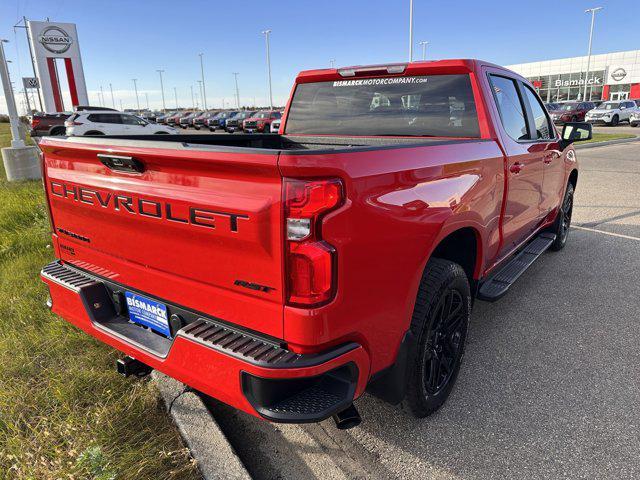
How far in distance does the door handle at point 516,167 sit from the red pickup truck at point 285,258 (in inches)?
2.3

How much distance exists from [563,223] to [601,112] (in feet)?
106

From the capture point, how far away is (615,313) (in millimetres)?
4062

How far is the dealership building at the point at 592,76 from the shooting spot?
60250 mm

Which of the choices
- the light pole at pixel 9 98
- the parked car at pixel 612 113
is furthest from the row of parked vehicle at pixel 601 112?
the light pole at pixel 9 98

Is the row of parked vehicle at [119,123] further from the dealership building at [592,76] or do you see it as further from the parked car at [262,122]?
Answer: the dealership building at [592,76]

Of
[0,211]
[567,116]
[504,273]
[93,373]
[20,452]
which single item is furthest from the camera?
[567,116]

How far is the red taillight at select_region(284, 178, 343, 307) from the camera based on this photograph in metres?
1.71

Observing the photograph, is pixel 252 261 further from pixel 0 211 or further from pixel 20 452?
pixel 0 211

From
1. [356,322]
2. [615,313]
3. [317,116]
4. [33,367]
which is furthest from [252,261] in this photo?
[615,313]

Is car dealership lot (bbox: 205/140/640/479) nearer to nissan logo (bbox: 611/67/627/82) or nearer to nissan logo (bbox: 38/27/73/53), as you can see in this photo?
nissan logo (bbox: 38/27/73/53)

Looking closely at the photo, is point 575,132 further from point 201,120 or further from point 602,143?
point 201,120

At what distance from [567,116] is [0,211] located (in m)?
33.1

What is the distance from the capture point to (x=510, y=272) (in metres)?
3.78

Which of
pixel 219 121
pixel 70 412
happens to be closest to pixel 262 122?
pixel 219 121
